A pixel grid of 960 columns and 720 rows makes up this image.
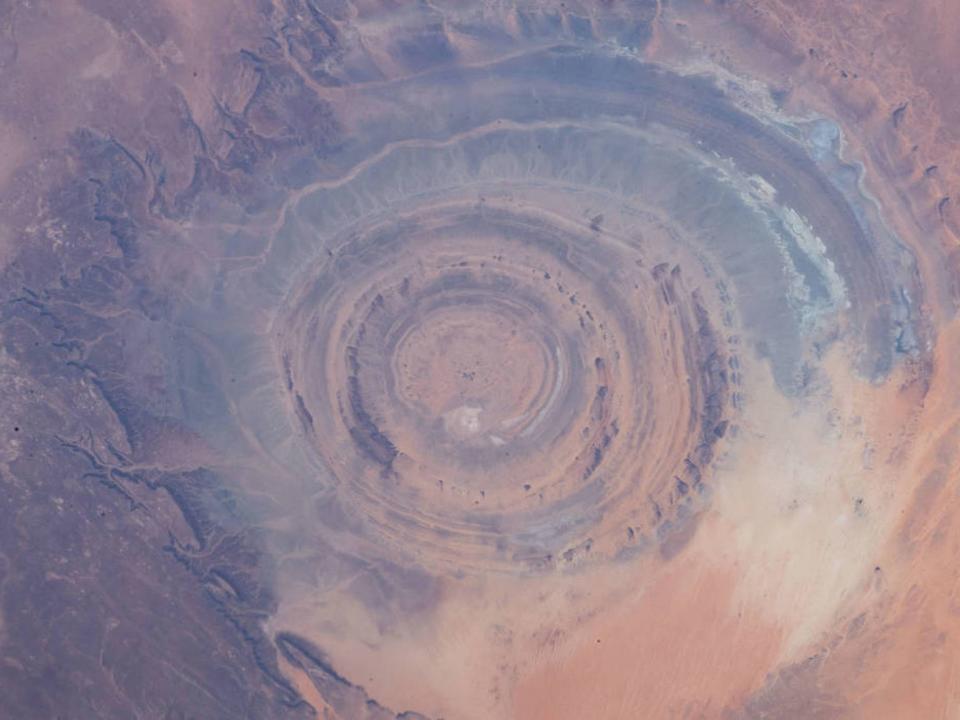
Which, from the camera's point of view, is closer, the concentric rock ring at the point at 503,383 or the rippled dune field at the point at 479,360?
the rippled dune field at the point at 479,360

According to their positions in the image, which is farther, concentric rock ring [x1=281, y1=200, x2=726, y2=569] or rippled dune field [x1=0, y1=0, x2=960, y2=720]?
concentric rock ring [x1=281, y1=200, x2=726, y2=569]

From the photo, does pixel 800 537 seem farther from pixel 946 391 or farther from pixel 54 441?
pixel 54 441

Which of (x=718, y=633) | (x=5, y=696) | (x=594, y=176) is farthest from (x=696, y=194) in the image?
(x=5, y=696)

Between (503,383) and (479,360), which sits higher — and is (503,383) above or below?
below
